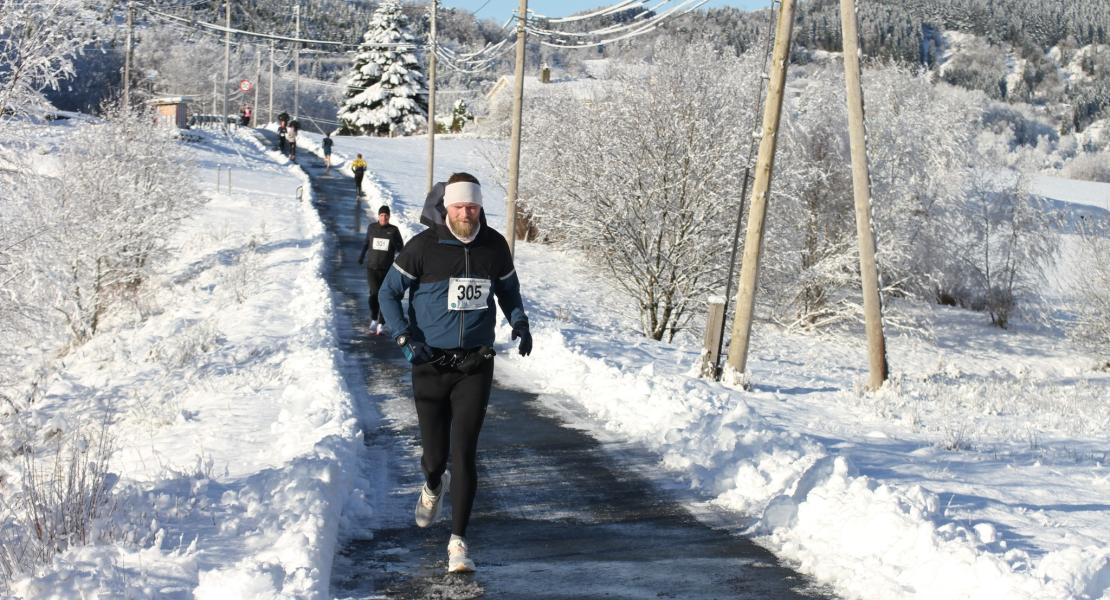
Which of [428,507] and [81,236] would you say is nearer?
[428,507]

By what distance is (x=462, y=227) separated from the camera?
5586 mm

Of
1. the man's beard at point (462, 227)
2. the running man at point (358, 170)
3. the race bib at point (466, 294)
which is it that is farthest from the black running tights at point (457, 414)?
the running man at point (358, 170)

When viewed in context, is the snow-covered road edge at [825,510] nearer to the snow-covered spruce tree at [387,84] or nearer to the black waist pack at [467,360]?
the black waist pack at [467,360]

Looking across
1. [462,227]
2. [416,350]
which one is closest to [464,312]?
[416,350]

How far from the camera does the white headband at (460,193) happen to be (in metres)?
5.55

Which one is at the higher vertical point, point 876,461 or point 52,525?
point 52,525

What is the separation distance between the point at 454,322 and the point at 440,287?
0.21m

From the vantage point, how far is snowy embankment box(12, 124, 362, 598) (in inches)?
182

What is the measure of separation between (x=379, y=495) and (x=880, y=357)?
1191 centimetres

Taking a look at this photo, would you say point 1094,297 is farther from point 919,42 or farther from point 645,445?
point 919,42

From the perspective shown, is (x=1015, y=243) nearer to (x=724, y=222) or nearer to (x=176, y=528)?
(x=724, y=222)

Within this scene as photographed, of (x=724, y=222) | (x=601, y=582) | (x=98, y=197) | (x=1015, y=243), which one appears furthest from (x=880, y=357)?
(x=1015, y=243)

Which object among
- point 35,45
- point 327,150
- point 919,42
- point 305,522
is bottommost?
point 305,522

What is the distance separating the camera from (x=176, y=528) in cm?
535
